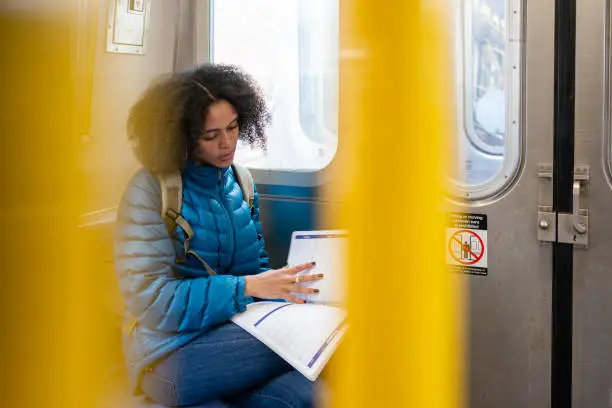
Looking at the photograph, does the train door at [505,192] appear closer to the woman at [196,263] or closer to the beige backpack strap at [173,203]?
the woman at [196,263]

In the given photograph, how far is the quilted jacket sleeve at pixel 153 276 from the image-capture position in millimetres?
1225

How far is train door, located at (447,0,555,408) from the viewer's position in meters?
2.25

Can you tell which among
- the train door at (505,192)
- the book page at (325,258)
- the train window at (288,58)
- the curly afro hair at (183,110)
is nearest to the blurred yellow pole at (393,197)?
the book page at (325,258)

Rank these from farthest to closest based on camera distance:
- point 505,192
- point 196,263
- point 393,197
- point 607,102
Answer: point 505,192
point 607,102
point 196,263
point 393,197

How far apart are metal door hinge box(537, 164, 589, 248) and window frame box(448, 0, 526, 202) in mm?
99

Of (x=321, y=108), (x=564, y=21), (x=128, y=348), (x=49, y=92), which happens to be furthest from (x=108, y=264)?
(x=564, y=21)

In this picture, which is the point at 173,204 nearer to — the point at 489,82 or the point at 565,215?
the point at 489,82

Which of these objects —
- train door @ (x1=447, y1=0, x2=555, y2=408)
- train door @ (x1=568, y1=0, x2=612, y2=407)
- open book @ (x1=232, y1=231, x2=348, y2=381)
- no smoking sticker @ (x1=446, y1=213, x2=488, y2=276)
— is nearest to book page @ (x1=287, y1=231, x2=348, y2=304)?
open book @ (x1=232, y1=231, x2=348, y2=381)

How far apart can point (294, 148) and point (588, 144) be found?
1088 millimetres

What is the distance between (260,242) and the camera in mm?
1576

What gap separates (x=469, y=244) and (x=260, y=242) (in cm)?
115

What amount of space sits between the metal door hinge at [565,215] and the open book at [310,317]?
1.15m

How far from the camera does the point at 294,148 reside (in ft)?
5.55

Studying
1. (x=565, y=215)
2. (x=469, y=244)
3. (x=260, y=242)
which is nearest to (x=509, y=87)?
(x=565, y=215)
